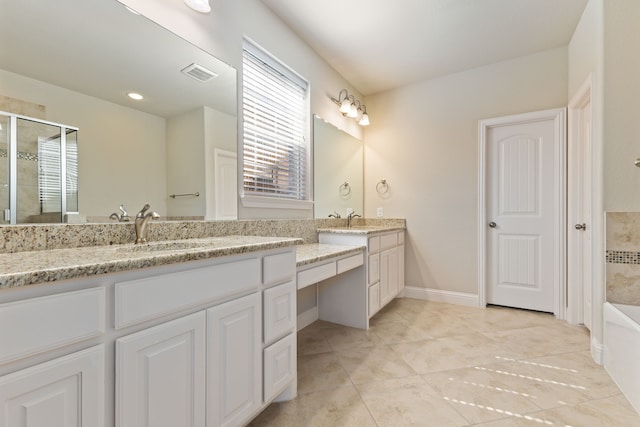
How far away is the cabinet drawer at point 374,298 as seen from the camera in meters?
2.51

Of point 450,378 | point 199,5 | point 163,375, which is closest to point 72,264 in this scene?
point 163,375

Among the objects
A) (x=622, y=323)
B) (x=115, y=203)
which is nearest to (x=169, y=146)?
(x=115, y=203)

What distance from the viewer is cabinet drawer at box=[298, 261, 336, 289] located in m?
1.67

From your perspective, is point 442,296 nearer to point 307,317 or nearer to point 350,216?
point 350,216

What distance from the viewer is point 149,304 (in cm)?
87

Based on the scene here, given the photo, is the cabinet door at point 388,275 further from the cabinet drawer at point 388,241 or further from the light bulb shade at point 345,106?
the light bulb shade at point 345,106

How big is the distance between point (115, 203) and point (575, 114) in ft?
11.8

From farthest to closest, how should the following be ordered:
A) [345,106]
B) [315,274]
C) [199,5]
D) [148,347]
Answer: [345,106], [315,274], [199,5], [148,347]

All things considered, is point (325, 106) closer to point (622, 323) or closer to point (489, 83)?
point (489, 83)

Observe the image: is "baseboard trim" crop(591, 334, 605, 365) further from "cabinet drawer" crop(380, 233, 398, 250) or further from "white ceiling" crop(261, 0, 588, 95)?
"white ceiling" crop(261, 0, 588, 95)

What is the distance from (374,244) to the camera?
8.51 ft

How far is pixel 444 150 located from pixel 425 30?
1258 mm

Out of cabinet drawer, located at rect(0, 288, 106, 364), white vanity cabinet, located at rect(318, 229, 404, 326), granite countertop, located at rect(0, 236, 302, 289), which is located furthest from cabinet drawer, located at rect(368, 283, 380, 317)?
cabinet drawer, located at rect(0, 288, 106, 364)

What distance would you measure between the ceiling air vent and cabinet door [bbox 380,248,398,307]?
2.02 meters
